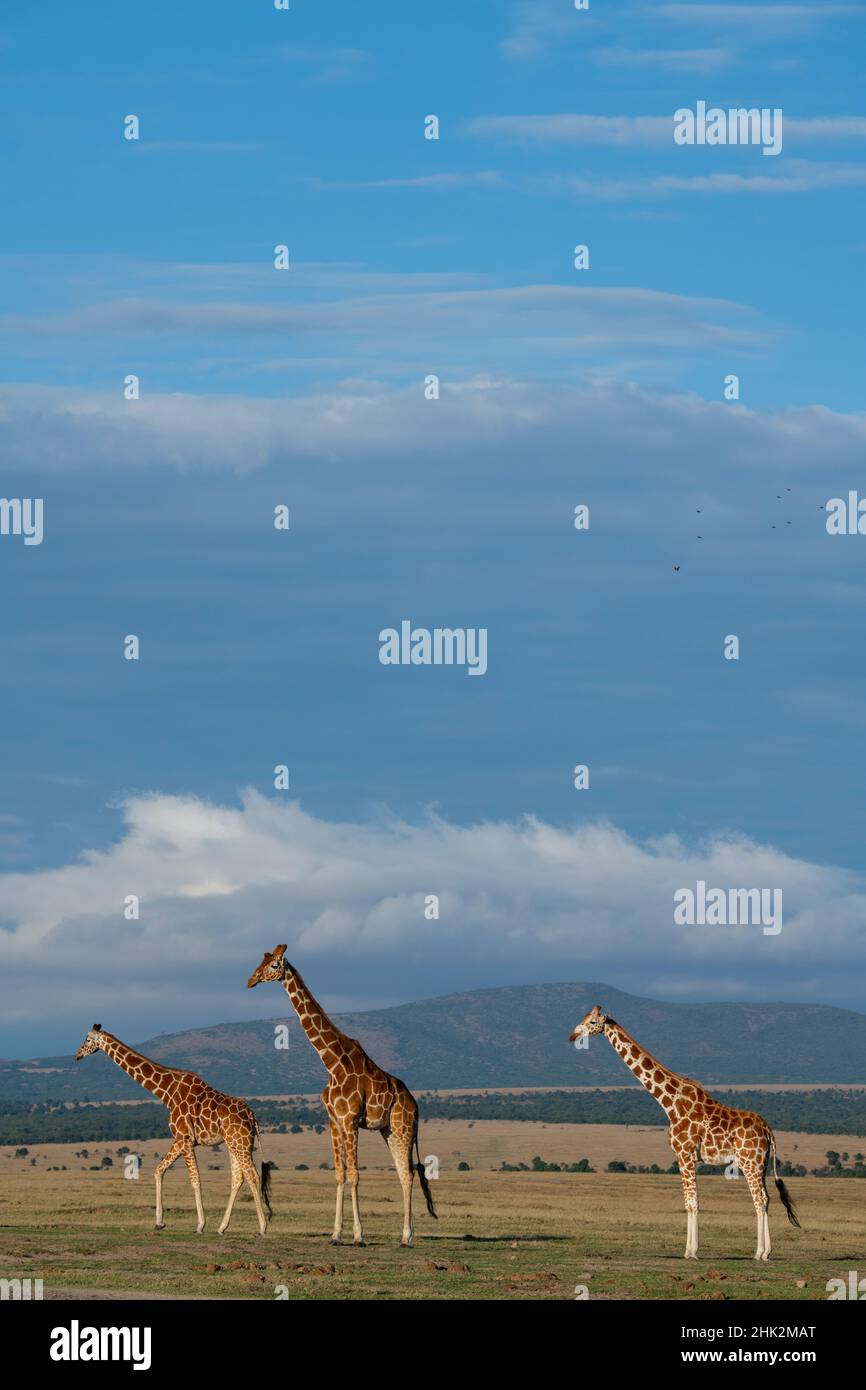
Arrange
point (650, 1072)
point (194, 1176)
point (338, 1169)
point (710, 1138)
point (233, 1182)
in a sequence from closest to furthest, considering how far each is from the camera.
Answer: point (710, 1138)
point (650, 1072)
point (338, 1169)
point (233, 1182)
point (194, 1176)

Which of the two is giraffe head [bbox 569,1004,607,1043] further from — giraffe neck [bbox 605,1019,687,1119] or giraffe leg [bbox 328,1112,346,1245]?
giraffe leg [bbox 328,1112,346,1245]

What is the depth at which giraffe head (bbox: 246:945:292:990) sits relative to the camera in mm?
42438

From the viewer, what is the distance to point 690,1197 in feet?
137

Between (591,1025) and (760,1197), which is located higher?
(591,1025)

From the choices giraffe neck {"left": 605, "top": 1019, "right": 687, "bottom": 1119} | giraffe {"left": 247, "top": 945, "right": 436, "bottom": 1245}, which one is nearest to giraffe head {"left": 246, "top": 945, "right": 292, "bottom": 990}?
giraffe {"left": 247, "top": 945, "right": 436, "bottom": 1245}

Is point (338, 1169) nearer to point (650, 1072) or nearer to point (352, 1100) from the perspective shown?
point (352, 1100)

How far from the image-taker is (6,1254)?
38438 mm

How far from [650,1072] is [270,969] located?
8.16 metres

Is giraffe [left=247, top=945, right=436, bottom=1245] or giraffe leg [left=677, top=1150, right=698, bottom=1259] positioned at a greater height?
giraffe [left=247, top=945, right=436, bottom=1245]

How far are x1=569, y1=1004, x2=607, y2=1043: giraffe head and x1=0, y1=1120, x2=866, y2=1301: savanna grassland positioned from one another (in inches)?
175

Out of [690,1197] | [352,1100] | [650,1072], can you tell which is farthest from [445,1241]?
[650,1072]

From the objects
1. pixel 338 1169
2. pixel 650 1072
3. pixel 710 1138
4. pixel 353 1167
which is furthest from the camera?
pixel 338 1169
